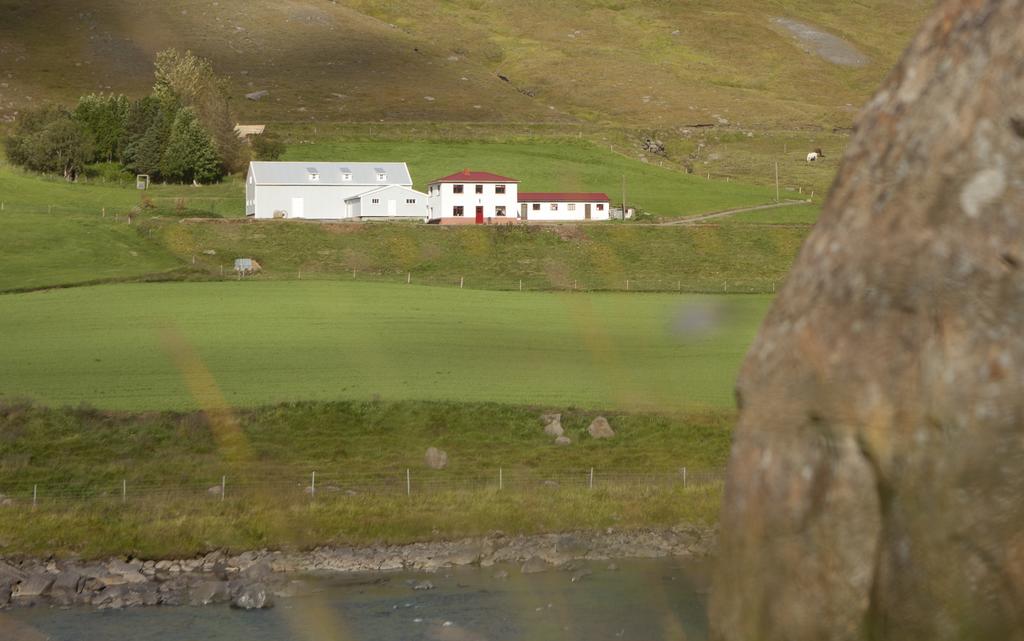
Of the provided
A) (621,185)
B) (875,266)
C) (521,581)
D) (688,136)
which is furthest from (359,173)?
(875,266)

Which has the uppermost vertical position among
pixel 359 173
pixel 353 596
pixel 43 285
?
pixel 359 173

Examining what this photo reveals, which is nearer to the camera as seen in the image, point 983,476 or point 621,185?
point 983,476

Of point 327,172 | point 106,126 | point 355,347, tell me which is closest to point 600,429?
point 355,347

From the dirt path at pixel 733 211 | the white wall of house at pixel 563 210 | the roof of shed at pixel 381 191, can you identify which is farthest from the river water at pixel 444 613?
the roof of shed at pixel 381 191

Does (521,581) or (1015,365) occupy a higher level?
(1015,365)

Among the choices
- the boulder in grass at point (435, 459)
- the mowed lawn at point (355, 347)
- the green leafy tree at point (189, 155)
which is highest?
the green leafy tree at point (189, 155)

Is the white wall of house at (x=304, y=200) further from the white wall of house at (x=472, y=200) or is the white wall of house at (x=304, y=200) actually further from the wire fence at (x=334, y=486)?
the wire fence at (x=334, y=486)

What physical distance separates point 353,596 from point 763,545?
24816mm

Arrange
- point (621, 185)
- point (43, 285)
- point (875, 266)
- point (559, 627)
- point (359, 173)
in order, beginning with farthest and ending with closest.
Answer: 1. point (621, 185)
2. point (359, 173)
3. point (43, 285)
4. point (559, 627)
5. point (875, 266)

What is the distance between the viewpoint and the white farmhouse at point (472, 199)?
11150 cm

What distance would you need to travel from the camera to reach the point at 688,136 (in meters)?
165

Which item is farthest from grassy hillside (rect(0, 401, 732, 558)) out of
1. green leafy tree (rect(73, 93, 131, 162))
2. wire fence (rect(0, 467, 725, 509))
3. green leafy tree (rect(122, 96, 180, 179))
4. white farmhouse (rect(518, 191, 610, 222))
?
green leafy tree (rect(73, 93, 131, 162))

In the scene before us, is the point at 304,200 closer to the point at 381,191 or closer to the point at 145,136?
the point at 381,191

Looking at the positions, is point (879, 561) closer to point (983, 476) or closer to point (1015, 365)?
point (983, 476)
